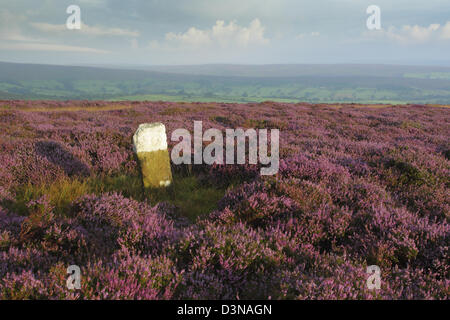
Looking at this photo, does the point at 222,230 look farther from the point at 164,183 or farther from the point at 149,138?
the point at 149,138

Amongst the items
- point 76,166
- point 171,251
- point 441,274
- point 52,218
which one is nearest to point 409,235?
point 441,274

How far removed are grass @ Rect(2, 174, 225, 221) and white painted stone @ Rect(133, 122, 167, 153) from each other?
73cm

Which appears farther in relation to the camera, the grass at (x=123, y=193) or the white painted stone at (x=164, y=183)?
the white painted stone at (x=164, y=183)

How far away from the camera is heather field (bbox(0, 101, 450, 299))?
2102 millimetres

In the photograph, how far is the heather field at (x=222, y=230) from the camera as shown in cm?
210

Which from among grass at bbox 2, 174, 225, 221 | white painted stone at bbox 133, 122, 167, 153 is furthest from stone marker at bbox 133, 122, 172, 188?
grass at bbox 2, 174, 225, 221

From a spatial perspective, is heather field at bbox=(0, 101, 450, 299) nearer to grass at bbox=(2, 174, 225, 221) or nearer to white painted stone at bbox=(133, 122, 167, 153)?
grass at bbox=(2, 174, 225, 221)

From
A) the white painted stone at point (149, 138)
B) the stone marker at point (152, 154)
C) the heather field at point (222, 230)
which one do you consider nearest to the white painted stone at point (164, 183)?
the stone marker at point (152, 154)

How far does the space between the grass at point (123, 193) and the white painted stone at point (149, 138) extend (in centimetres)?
73

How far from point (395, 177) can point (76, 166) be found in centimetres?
641

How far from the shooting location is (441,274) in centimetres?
252

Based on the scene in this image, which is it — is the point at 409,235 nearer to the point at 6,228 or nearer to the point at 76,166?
the point at 6,228

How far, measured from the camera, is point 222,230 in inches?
116

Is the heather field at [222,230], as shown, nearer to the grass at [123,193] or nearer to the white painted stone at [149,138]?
the grass at [123,193]
